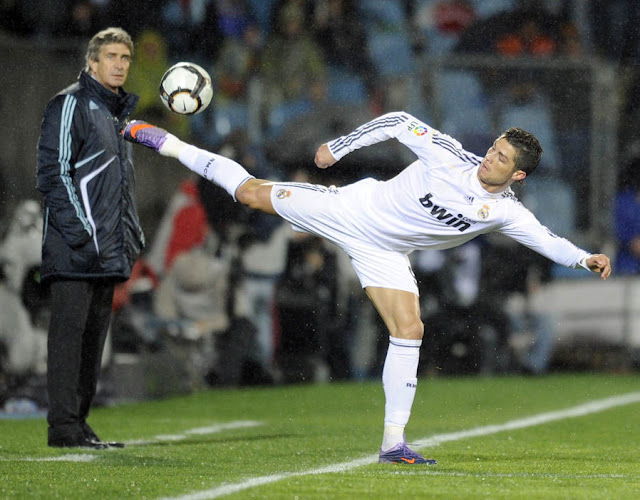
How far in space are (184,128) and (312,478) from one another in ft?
27.8

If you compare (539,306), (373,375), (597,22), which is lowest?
(373,375)

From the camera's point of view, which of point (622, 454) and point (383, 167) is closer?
point (622, 454)

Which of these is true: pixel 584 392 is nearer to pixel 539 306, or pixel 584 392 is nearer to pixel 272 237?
pixel 539 306

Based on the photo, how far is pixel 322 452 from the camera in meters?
6.48

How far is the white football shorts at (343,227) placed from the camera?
6.14m

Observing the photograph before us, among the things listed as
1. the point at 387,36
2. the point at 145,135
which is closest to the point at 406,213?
the point at 145,135

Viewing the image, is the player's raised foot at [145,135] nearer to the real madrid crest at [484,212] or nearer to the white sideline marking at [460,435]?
the real madrid crest at [484,212]

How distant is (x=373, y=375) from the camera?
12.4 meters

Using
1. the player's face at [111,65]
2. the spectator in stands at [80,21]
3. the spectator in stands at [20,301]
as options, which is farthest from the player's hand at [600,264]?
the spectator in stands at [80,21]

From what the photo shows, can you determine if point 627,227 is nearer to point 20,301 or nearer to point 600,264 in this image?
point 20,301

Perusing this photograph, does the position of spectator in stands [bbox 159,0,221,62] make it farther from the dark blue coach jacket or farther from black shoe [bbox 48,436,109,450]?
black shoe [bbox 48,436,109,450]

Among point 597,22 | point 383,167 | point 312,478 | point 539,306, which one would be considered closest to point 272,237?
point 383,167

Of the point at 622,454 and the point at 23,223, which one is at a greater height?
the point at 23,223

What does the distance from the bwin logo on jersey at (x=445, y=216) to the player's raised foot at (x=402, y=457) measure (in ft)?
3.70
